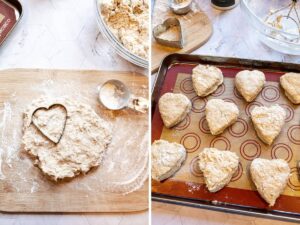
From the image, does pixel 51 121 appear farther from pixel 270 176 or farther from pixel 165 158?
pixel 270 176

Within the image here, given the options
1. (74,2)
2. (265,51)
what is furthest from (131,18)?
(265,51)

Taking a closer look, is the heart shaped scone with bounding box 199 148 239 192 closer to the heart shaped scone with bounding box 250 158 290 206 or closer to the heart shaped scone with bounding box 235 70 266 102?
the heart shaped scone with bounding box 250 158 290 206

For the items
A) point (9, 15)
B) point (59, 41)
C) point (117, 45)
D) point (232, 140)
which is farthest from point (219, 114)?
point (9, 15)

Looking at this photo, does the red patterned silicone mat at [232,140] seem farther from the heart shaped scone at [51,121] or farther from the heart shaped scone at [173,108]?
the heart shaped scone at [51,121]

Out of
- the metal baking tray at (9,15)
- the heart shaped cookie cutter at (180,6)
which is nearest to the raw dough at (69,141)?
the metal baking tray at (9,15)

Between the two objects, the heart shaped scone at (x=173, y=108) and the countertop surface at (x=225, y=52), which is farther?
the heart shaped scone at (x=173, y=108)
